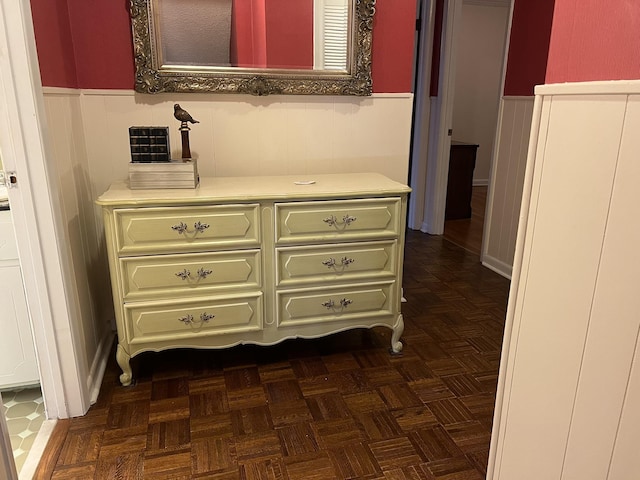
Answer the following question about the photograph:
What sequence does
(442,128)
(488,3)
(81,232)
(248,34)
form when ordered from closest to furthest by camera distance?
(81,232), (248,34), (442,128), (488,3)

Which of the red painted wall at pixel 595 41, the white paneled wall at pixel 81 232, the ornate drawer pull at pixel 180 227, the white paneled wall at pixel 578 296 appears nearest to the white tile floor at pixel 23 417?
the white paneled wall at pixel 81 232

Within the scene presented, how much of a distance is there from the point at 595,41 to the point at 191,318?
5.55 ft

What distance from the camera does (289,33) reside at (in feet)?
7.75

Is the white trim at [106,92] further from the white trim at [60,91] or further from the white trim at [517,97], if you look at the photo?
the white trim at [517,97]

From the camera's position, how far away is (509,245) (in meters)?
3.38

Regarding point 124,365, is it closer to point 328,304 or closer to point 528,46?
point 328,304

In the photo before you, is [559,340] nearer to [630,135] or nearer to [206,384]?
[630,135]

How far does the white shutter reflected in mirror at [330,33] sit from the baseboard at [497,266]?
1.88 m

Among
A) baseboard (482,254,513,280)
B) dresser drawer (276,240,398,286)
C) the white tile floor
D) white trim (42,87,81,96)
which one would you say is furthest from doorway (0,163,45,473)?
baseboard (482,254,513,280)

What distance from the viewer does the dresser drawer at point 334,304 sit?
2133mm

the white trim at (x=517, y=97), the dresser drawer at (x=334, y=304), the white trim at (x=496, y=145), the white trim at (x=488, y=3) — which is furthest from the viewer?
the white trim at (x=488, y=3)

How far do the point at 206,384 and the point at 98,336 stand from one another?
1.97 feet

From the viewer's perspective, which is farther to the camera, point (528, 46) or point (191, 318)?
point (528, 46)

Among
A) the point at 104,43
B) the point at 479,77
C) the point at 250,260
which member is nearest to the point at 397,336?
the point at 250,260
